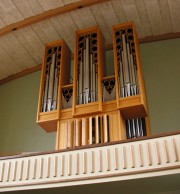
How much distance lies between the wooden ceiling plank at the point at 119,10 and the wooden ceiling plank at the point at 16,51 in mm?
2406

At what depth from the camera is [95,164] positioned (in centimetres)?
481

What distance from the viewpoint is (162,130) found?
257 inches

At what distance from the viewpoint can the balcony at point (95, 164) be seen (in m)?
4.52

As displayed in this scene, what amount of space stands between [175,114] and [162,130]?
1.37 feet

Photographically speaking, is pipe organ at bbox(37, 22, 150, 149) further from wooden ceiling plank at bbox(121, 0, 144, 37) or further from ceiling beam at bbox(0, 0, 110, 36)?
ceiling beam at bbox(0, 0, 110, 36)

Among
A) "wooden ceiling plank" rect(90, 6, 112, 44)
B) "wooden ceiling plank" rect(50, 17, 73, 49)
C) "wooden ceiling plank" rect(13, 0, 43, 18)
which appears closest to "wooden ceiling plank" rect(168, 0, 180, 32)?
"wooden ceiling plank" rect(90, 6, 112, 44)

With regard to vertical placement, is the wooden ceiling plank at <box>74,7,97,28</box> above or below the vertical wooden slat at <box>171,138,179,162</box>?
above

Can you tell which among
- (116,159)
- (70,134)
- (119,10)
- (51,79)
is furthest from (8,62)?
(116,159)

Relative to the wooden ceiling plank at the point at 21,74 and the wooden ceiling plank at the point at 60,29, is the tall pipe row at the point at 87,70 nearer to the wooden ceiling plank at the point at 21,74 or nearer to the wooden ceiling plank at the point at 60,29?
the wooden ceiling plank at the point at 60,29

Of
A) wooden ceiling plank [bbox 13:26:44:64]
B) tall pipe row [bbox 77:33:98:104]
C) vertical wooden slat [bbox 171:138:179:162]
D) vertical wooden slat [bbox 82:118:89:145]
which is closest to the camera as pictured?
vertical wooden slat [bbox 171:138:179:162]

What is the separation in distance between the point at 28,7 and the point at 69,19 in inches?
37.2

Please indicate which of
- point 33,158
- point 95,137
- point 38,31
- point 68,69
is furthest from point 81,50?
Result: point 33,158

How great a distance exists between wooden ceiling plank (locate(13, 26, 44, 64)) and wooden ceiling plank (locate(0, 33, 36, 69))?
0.33 ft

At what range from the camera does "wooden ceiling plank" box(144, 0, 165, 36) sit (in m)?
7.00
